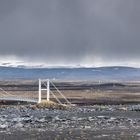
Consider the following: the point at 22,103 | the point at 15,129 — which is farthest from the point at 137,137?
the point at 22,103

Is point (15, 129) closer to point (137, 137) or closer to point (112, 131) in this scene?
point (112, 131)

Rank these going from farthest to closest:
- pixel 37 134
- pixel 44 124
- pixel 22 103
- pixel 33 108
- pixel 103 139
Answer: pixel 22 103 → pixel 33 108 → pixel 44 124 → pixel 37 134 → pixel 103 139

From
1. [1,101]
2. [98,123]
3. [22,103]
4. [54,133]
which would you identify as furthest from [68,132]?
[1,101]

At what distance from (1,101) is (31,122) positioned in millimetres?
43736

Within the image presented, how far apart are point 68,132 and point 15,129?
486 cm

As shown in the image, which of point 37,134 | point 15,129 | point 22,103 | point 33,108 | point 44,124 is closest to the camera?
point 37,134

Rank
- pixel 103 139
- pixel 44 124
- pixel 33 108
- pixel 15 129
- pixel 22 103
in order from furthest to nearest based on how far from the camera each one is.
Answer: pixel 22 103
pixel 33 108
pixel 44 124
pixel 15 129
pixel 103 139

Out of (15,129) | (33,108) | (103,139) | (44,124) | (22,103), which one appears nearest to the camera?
(103,139)

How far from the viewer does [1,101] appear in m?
90.9

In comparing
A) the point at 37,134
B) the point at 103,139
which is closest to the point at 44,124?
the point at 37,134

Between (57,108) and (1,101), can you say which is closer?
(57,108)

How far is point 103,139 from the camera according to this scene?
1369 inches

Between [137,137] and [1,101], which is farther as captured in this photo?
[1,101]

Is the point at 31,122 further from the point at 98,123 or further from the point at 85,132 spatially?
the point at 85,132
